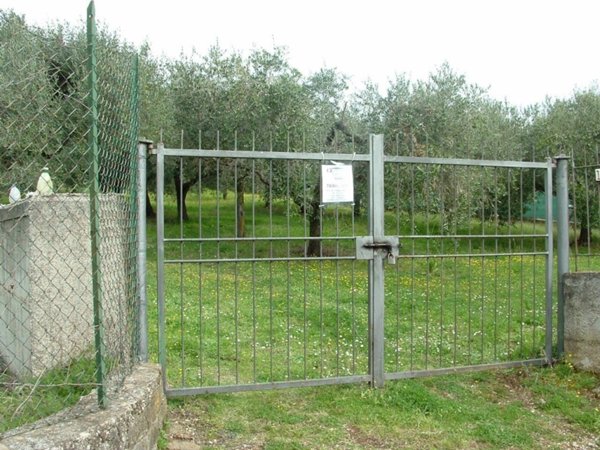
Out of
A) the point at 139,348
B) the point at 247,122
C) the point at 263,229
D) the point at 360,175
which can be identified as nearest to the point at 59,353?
the point at 139,348

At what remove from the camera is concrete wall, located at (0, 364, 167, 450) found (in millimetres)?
2534

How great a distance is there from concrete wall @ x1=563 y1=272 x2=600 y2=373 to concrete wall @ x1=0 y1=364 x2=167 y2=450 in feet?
13.1

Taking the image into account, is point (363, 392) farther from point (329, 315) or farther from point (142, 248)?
point (329, 315)

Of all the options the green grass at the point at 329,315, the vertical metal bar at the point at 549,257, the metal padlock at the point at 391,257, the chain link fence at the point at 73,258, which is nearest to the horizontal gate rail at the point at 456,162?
the vertical metal bar at the point at 549,257

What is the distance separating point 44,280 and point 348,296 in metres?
5.78

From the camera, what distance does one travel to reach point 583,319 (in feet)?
17.9

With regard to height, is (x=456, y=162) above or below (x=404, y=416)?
above

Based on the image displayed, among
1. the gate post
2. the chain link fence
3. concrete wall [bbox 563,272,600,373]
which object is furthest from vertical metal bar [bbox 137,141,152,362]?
concrete wall [bbox 563,272,600,373]

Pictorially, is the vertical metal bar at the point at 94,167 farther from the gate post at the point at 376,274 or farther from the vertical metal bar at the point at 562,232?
the vertical metal bar at the point at 562,232

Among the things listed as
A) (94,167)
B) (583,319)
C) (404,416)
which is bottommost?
(404,416)

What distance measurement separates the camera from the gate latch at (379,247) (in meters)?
4.77

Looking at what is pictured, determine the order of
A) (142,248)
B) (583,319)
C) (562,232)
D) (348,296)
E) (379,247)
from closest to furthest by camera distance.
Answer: (142,248), (379,247), (583,319), (562,232), (348,296)

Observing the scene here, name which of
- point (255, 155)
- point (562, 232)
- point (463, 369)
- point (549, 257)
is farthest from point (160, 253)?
point (562, 232)

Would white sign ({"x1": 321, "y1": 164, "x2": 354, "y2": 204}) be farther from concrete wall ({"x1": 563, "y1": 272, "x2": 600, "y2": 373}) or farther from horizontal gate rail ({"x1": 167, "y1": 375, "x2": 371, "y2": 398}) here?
concrete wall ({"x1": 563, "y1": 272, "x2": 600, "y2": 373})
